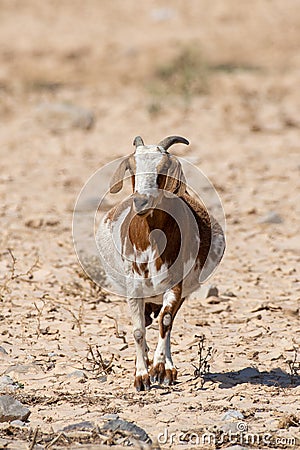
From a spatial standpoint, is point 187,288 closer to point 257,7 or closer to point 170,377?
point 170,377

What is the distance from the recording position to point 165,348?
5742 mm

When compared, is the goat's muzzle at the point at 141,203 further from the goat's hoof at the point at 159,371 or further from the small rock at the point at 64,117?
the small rock at the point at 64,117

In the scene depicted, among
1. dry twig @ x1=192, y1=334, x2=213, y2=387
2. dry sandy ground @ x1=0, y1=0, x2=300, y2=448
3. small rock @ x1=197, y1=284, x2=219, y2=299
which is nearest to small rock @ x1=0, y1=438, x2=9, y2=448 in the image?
dry sandy ground @ x1=0, y1=0, x2=300, y2=448

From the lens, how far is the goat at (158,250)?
5.51m

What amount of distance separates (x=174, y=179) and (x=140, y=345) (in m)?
1.08

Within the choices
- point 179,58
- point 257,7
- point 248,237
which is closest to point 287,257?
point 248,237

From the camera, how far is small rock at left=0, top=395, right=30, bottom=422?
5.12m

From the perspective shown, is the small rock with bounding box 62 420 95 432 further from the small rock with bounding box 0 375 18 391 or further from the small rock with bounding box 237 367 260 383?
the small rock with bounding box 237 367 260 383

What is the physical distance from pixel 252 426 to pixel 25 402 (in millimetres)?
1396

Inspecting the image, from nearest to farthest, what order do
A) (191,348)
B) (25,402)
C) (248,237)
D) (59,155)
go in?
(25,402), (191,348), (248,237), (59,155)

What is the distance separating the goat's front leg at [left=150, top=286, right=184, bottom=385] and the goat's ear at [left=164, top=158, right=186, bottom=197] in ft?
2.09

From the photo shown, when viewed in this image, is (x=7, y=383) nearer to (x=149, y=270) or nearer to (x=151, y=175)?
(x=149, y=270)

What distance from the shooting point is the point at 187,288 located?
5953mm

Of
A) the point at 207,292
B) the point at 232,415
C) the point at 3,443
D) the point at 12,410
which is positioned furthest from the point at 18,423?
the point at 207,292
